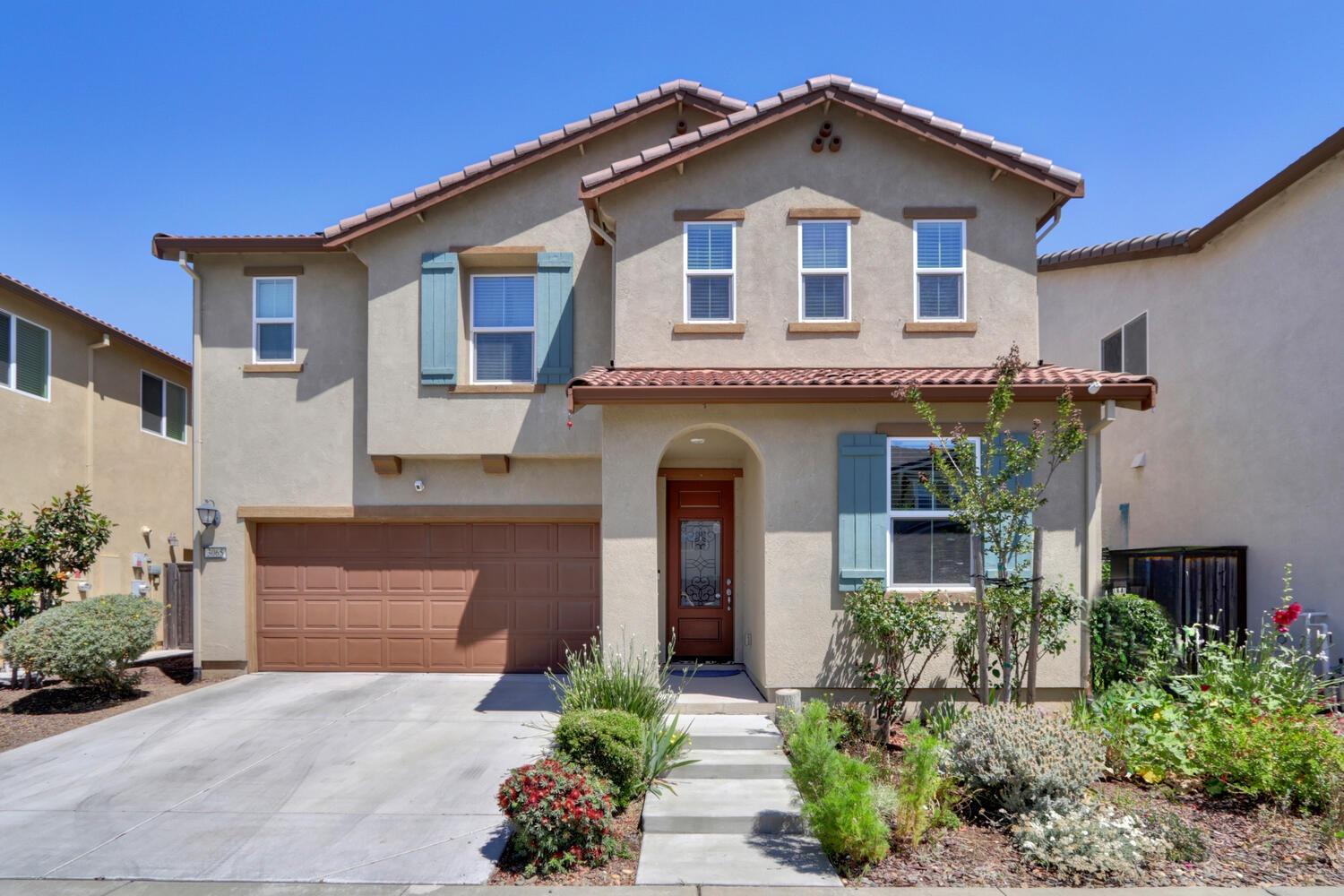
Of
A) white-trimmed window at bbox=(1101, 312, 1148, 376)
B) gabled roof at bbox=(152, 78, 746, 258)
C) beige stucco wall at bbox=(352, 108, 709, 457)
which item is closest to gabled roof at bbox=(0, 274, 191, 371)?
gabled roof at bbox=(152, 78, 746, 258)

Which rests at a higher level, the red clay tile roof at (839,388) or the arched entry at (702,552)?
the red clay tile roof at (839,388)

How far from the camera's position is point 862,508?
955cm

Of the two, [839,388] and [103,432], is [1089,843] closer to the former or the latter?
[839,388]

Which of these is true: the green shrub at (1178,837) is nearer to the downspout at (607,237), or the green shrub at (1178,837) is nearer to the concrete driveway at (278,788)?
the concrete driveway at (278,788)

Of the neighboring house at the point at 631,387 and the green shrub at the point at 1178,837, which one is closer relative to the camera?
the green shrub at the point at 1178,837

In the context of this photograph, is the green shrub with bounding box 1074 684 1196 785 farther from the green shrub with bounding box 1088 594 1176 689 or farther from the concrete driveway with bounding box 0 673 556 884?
Answer: the concrete driveway with bounding box 0 673 556 884

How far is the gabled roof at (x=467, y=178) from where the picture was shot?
11.9 m

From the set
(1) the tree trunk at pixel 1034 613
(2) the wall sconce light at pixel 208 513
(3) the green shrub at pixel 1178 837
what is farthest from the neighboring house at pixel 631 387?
(3) the green shrub at pixel 1178 837

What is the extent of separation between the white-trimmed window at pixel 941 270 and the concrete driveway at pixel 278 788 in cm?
682

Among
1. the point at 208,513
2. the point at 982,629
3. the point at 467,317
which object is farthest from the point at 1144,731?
the point at 208,513

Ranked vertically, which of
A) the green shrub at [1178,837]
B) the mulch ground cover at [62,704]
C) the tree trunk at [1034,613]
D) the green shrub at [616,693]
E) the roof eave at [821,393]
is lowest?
the mulch ground cover at [62,704]

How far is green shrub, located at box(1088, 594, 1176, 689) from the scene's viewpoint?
9.34 m

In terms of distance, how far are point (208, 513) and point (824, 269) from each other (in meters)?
9.22

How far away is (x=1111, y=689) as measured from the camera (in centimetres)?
881
